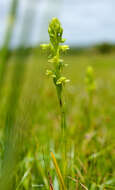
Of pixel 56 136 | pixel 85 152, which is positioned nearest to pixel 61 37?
pixel 85 152

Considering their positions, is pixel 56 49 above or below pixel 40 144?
above

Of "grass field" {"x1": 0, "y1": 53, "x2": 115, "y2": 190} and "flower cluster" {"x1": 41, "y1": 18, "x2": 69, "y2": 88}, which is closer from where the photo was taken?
"grass field" {"x1": 0, "y1": 53, "x2": 115, "y2": 190}

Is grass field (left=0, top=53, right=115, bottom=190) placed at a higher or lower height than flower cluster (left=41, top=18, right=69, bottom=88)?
lower

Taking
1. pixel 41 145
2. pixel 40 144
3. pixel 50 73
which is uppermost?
pixel 50 73

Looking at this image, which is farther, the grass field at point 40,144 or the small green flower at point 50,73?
the small green flower at point 50,73

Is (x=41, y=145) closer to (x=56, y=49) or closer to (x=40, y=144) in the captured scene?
(x=40, y=144)

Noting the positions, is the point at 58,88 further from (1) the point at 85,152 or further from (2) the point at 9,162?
(1) the point at 85,152

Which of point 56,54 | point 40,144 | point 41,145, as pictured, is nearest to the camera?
point 56,54

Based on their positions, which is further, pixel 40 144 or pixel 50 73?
pixel 40 144

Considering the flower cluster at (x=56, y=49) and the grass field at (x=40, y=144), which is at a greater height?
the flower cluster at (x=56, y=49)

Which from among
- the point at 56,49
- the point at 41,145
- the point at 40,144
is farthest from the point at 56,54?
the point at 40,144

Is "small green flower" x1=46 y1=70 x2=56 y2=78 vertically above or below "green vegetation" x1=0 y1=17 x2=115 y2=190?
above
